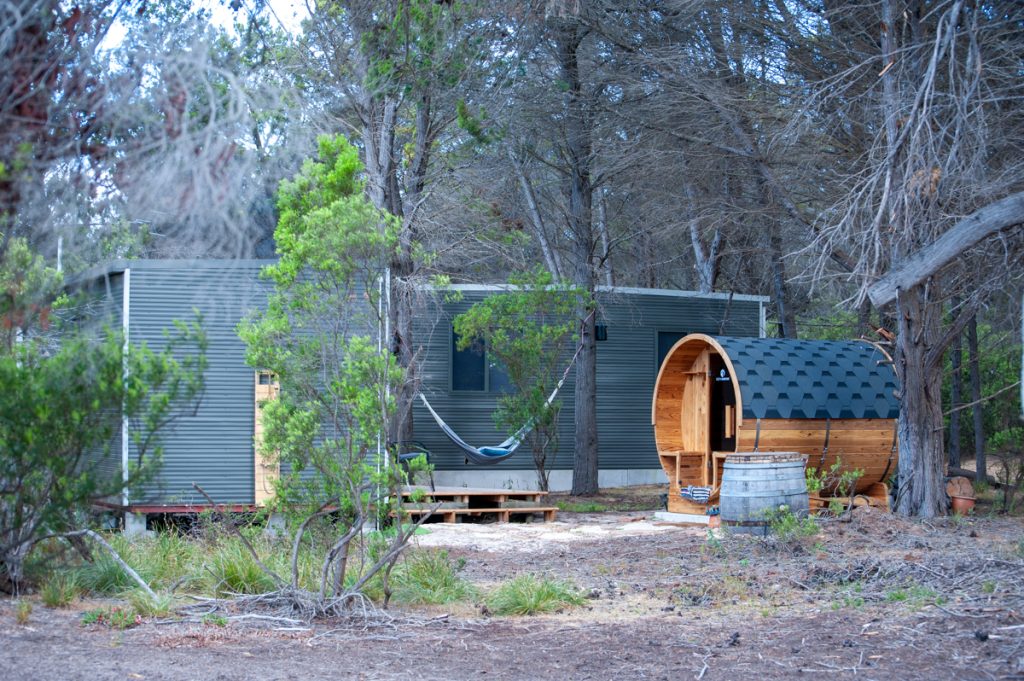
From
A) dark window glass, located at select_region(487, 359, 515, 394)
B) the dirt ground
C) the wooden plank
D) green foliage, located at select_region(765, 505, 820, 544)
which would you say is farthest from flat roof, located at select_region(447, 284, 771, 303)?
the dirt ground

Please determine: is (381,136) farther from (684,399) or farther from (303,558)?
(303,558)

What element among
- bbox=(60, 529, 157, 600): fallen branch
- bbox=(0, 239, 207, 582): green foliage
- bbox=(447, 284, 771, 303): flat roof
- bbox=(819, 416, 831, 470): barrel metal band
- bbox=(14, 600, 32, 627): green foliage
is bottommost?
bbox=(14, 600, 32, 627): green foliage

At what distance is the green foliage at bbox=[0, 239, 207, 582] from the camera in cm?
505

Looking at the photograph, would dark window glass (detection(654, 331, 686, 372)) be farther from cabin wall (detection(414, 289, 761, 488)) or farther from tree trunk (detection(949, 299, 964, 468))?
tree trunk (detection(949, 299, 964, 468))

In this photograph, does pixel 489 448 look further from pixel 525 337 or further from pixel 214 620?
pixel 214 620

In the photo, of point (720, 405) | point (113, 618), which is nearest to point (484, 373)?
point (720, 405)

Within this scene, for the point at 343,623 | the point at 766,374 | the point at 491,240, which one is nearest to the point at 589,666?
the point at 343,623

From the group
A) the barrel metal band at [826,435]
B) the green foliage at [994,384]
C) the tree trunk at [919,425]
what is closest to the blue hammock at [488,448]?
the barrel metal band at [826,435]

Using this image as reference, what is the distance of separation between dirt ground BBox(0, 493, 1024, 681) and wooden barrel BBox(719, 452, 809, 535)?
1.28 metres

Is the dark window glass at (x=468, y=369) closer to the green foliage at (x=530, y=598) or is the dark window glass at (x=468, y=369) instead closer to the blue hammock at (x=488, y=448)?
the blue hammock at (x=488, y=448)

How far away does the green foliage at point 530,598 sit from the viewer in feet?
21.3

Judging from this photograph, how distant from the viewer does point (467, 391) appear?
15266 millimetres

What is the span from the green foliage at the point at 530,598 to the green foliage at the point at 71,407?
2.31 meters

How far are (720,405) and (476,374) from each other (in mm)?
3986
